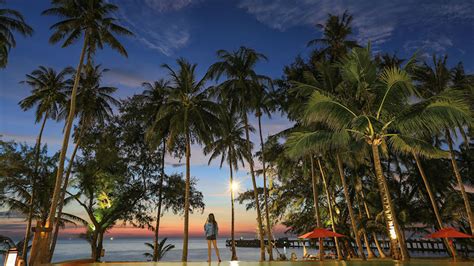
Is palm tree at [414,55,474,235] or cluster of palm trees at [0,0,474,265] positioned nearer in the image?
cluster of palm trees at [0,0,474,265]

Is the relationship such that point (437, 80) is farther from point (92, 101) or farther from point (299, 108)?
point (92, 101)

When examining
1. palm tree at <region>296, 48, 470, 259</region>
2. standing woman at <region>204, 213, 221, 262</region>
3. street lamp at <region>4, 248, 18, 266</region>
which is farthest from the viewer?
palm tree at <region>296, 48, 470, 259</region>

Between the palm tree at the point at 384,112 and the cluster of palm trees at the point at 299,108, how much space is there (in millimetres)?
48

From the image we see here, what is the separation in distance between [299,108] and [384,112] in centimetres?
871

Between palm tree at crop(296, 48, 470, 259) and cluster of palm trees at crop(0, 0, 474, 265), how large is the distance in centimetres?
5

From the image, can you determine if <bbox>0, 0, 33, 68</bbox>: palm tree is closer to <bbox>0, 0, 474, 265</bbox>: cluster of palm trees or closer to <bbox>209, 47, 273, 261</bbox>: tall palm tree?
<bbox>0, 0, 474, 265</bbox>: cluster of palm trees

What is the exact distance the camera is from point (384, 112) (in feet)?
51.4

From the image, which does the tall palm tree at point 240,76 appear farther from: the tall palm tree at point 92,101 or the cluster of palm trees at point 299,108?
the tall palm tree at point 92,101

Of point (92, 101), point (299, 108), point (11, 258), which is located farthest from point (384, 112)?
point (92, 101)

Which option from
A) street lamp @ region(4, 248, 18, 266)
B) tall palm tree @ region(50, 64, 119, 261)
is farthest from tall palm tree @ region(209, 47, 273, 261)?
street lamp @ region(4, 248, 18, 266)

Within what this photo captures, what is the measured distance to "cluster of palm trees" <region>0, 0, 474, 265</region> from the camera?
14867 mm

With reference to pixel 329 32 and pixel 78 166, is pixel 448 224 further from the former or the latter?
pixel 78 166

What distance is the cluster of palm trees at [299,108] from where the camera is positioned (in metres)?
14.9

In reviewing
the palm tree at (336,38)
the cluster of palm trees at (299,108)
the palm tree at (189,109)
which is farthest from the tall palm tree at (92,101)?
the palm tree at (336,38)
